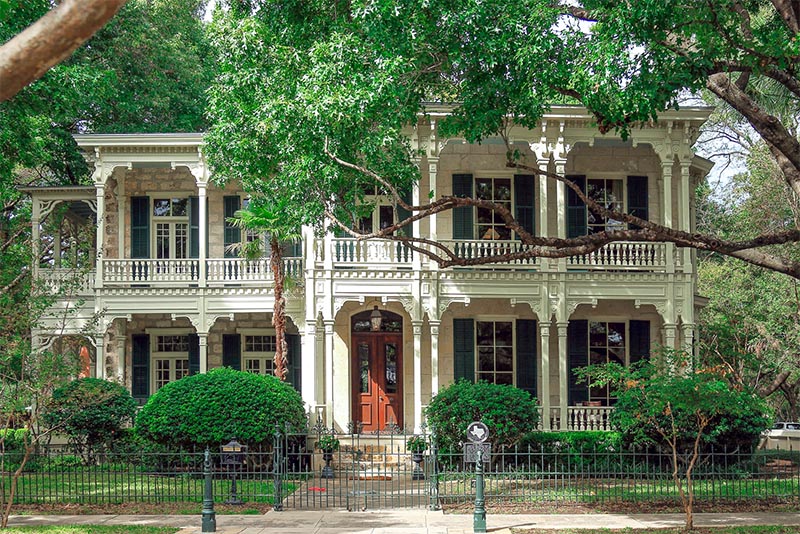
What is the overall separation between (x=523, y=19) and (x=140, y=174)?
1511 centimetres

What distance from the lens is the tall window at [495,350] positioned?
26859 mm

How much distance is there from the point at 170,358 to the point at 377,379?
19.5ft

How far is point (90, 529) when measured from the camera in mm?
15172

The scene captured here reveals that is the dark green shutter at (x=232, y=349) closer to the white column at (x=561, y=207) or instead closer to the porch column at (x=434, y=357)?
the porch column at (x=434, y=357)

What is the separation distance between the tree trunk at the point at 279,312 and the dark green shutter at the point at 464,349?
481 centimetres

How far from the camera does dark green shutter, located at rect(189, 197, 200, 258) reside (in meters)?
27.7

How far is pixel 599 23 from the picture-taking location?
15.7 meters

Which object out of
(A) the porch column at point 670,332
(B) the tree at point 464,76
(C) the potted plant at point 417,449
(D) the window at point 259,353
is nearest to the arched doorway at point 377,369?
(D) the window at point 259,353

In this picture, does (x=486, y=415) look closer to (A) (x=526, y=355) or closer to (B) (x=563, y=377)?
(B) (x=563, y=377)

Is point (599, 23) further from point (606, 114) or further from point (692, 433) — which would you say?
point (692, 433)

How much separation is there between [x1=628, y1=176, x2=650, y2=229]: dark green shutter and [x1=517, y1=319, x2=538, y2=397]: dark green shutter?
395 centimetres

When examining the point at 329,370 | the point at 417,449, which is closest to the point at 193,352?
the point at 329,370

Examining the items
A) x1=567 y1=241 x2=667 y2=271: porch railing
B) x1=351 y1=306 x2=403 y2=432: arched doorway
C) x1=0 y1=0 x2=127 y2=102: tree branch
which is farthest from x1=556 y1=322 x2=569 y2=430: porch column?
x1=0 y1=0 x2=127 y2=102: tree branch

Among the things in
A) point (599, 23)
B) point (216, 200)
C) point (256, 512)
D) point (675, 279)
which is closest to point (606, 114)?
point (599, 23)
